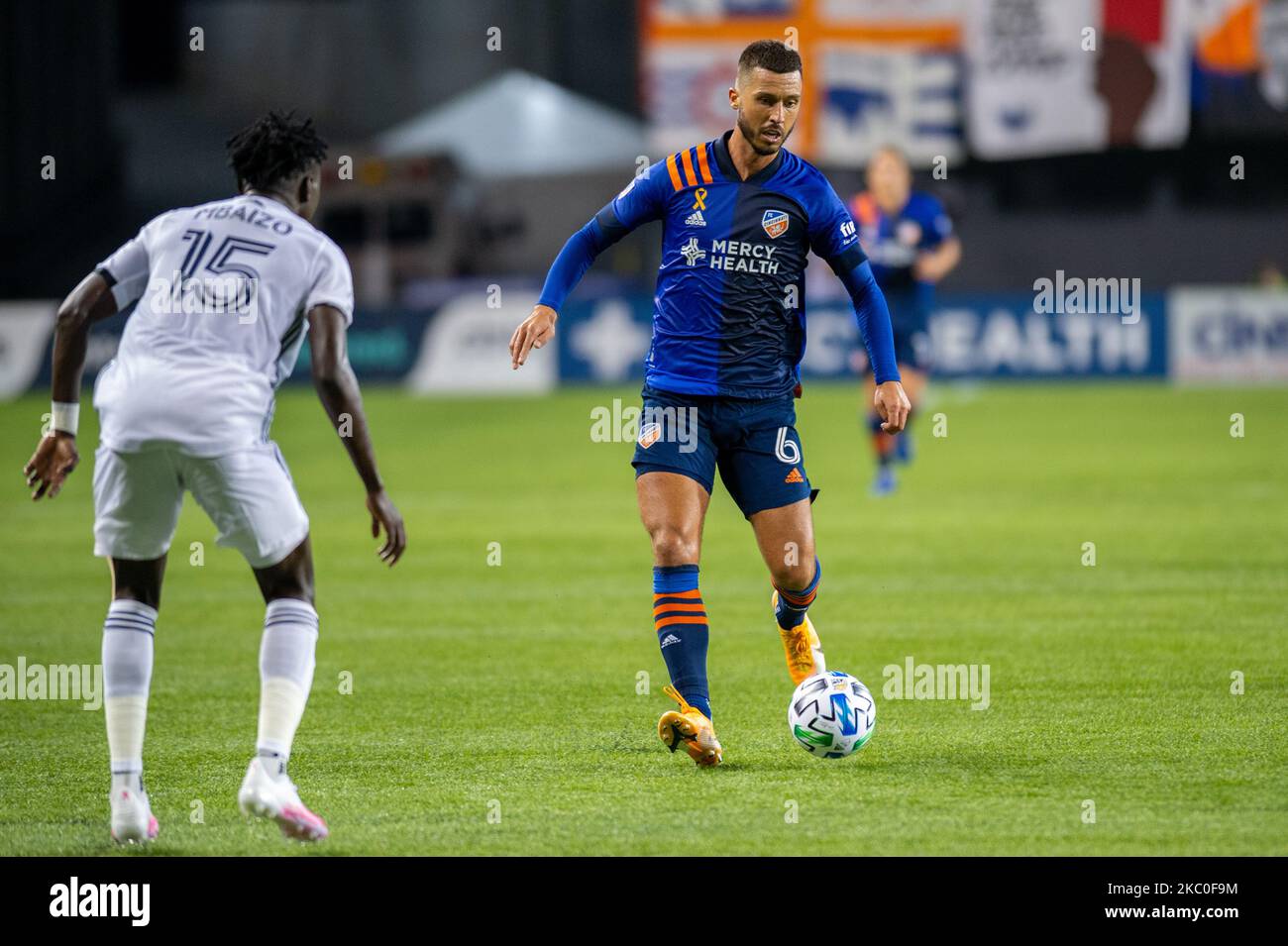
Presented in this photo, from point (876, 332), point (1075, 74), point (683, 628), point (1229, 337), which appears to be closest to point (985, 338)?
point (1229, 337)

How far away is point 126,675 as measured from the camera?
5652 millimetres

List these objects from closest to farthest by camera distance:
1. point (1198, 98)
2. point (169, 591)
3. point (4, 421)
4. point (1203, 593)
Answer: point (1203, 593), point (169, 591), point (4, 421), point (1198, 98)

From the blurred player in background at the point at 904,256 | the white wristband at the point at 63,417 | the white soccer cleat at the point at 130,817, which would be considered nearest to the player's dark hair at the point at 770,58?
the white wristband at the point at 63,417

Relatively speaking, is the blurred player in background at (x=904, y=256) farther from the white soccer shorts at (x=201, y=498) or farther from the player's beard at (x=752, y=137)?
the white soccer shorts at (x=201, y=498)

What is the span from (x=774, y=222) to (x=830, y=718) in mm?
1806

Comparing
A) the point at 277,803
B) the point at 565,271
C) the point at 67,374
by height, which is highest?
the point at 565,271

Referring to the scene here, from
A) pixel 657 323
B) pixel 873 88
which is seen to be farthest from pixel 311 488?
pixel 873 88

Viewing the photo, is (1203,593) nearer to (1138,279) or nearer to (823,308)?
(823,308)

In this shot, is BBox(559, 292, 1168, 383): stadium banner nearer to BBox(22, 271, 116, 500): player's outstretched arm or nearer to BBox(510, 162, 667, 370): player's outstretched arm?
BBox(510, 162, 667, 370): player's outstretched arm

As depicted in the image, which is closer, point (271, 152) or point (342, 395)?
point (342, 395)

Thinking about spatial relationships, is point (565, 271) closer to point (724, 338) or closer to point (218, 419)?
point (724, 338)

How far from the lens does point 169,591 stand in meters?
11.9

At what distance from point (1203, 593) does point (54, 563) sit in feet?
25.2

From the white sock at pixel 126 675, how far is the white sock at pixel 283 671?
0.38 meters
